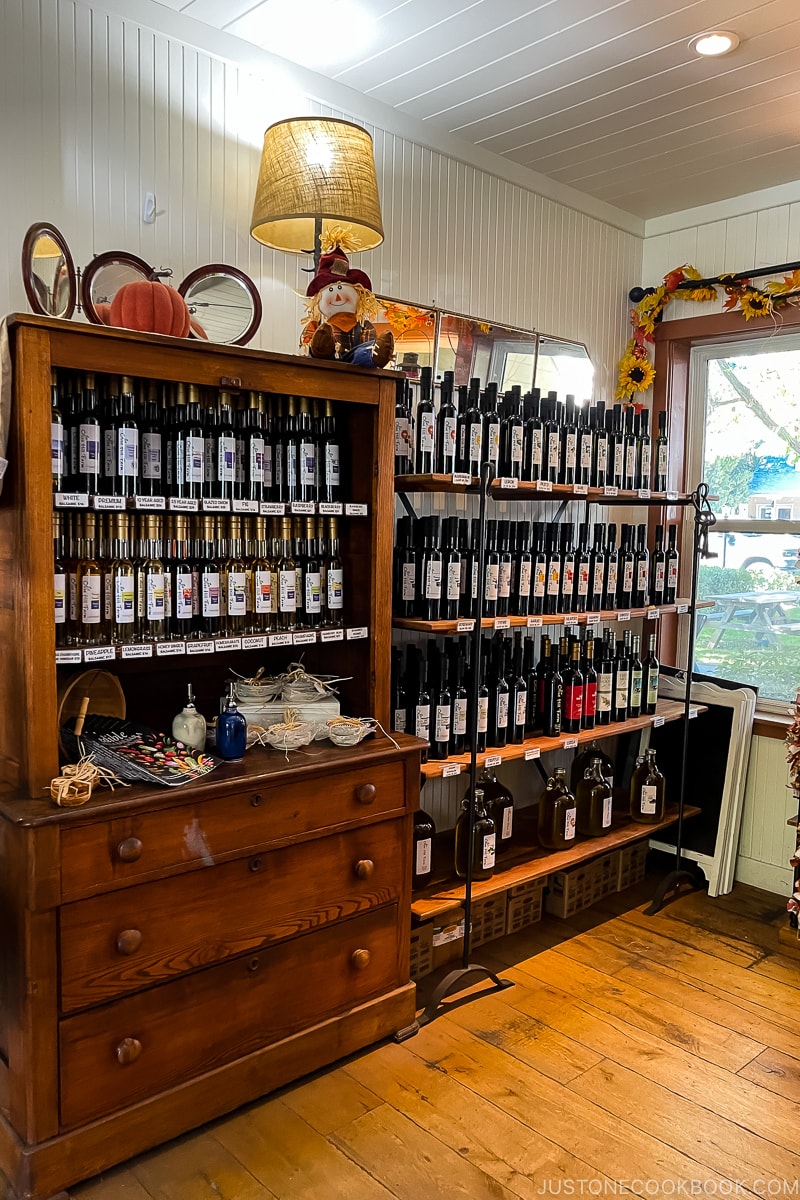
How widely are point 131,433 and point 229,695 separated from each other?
2.53ft

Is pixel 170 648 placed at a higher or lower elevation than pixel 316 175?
lower

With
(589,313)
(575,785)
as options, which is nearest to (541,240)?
(589,313)

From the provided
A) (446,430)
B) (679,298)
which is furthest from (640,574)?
(679,298)

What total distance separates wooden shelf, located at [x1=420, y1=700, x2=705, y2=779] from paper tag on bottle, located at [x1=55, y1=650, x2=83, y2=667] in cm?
117

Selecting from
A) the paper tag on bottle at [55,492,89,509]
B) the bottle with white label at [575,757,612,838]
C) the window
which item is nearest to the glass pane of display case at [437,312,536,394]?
the window

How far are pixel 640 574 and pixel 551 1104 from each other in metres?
2.02

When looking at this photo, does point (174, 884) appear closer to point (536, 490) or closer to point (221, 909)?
point (221, 909)

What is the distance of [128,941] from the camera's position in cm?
212

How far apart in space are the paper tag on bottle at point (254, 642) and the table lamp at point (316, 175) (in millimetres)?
1212

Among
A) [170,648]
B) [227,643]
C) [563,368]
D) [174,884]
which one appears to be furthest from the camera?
[563,368]

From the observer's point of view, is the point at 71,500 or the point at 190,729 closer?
the point at 71,500

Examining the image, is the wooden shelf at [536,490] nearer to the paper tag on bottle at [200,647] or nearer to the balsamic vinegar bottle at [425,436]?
the balsamic vinegar bottle at [425,436]

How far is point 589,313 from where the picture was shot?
4164 millimetres

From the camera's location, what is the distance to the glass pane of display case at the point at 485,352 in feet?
11.6
